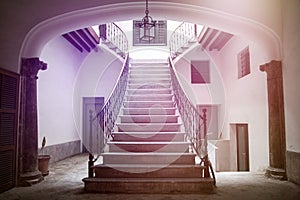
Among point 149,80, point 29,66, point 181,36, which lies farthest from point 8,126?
point 181,36

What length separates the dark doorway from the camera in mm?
7227

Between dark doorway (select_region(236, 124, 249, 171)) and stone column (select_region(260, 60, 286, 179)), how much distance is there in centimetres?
254

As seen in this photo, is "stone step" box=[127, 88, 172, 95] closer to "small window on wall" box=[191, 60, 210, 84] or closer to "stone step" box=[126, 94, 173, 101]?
"stone step" box=[126, 94, 173, 101]

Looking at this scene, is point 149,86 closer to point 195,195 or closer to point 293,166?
point 293,166

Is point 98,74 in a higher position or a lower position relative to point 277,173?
higher

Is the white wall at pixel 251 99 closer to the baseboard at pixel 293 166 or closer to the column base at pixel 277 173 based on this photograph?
the column base at pixel 277 173

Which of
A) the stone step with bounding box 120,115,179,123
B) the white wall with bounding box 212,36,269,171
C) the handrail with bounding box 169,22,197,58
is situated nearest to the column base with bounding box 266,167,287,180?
the white wall with bounding box 212,36,269,171

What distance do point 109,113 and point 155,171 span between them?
2149 mm

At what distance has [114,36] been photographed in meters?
9.73

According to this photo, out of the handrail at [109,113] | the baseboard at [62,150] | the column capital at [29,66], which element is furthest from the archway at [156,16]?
the baseboard at [62,150]

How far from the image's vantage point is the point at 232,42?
7.82 meters

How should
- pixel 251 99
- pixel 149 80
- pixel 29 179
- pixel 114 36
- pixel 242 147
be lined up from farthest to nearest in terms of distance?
pixel 114 36 → pixel 149 80 → pixel 242 147 → pixel 251 99 → pixel 29 179

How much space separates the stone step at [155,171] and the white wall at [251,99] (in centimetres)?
227

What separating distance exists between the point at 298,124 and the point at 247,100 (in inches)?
102
